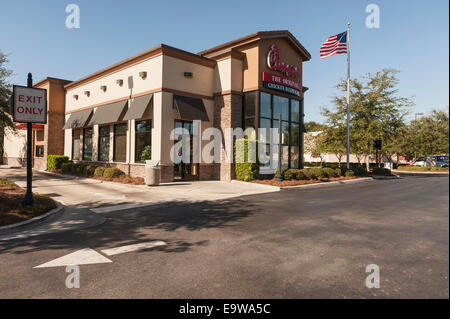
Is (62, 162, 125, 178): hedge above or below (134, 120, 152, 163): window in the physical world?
below

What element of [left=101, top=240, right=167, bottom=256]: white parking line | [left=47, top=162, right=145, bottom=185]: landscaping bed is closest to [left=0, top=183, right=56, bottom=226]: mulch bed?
[left=101, top=240, right=167, bottom=256]: white parking line

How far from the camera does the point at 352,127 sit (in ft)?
84.3

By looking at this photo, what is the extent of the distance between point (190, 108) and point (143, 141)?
394 centimetres

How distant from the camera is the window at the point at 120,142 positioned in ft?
63.5

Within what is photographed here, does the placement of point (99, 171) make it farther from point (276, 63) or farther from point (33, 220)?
point (276, 63)

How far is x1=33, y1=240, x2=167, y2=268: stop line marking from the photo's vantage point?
4.65 m

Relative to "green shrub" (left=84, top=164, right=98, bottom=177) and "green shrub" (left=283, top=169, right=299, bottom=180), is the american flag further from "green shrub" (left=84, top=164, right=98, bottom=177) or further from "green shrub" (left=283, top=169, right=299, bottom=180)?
"green shrub" (left=84, top=164, right=98, bottom=177)

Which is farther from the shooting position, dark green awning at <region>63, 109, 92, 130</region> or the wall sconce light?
dark green awning at <region>63, 109, 92, 130</region>

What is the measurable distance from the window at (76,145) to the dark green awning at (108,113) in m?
3.90

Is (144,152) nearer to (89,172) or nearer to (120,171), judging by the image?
(120,171)

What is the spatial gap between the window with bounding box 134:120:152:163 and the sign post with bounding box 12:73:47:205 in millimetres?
8184

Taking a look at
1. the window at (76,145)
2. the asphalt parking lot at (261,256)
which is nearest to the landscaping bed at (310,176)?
the asphalt parking lot at (261,256)
